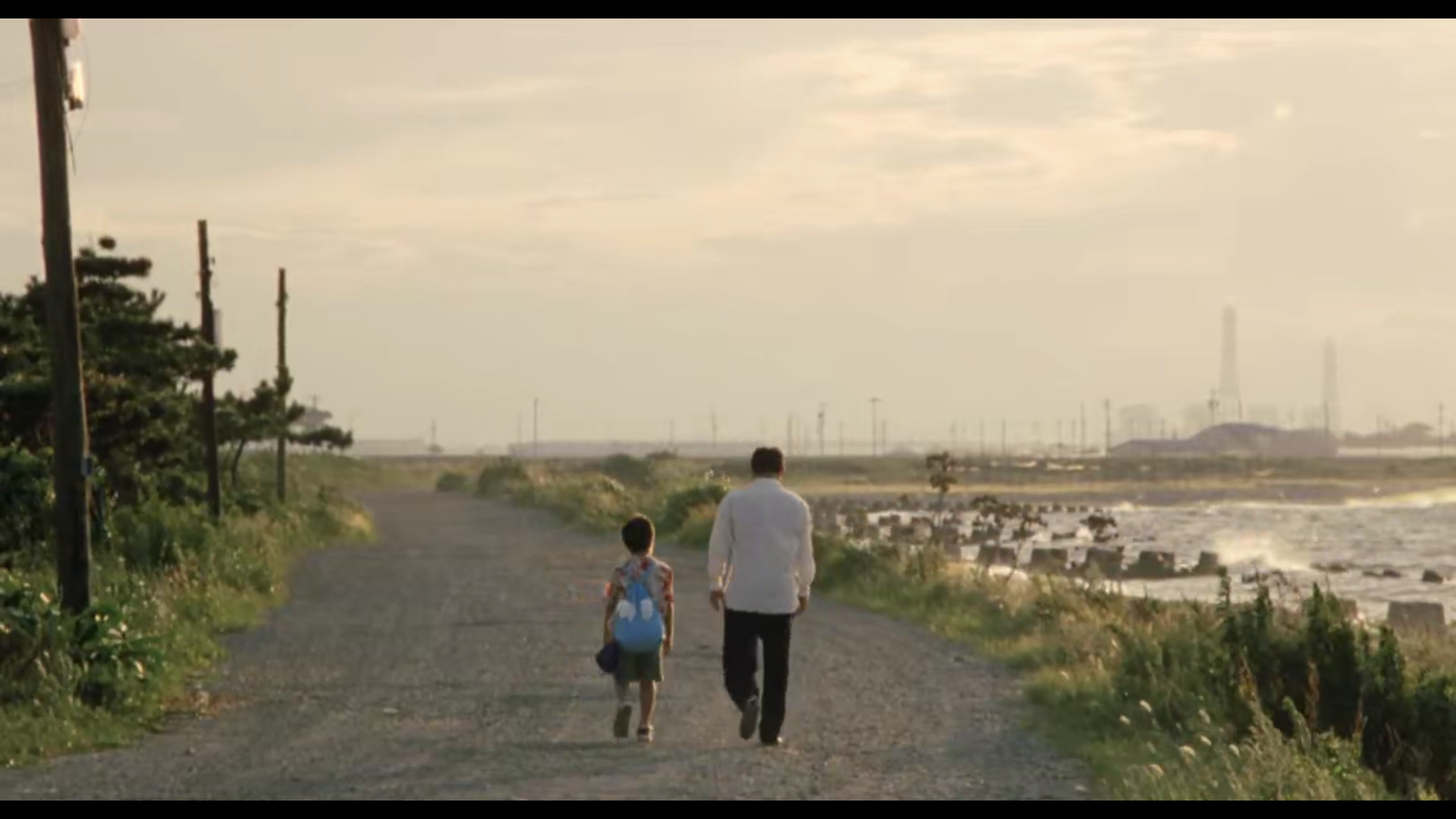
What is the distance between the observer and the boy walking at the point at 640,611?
549 inches

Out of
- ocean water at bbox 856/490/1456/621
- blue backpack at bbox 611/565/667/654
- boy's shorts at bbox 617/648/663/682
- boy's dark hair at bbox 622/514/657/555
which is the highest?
boy's dark hair at bbox 622/514/657/555

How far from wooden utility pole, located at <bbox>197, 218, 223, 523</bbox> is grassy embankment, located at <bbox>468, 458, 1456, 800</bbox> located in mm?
19420

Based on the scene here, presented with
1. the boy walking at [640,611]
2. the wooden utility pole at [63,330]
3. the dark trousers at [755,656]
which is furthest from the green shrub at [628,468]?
the dark trousers at [755,656]

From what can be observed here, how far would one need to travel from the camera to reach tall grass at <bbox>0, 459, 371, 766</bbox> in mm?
15094

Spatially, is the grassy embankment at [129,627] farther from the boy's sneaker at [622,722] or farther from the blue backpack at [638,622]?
the blue backpack at [638,622]

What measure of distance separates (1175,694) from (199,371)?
26.7m

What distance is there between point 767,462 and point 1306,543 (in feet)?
246

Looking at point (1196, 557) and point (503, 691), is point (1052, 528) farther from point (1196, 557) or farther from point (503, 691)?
point (503, 691)

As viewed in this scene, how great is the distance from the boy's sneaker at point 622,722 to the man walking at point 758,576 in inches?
34.6

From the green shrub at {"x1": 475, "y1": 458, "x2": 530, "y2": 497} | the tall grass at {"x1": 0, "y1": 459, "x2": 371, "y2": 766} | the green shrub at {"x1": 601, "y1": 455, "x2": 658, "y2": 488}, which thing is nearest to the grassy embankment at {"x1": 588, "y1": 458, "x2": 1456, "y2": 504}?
the green shrub at {"x1": 601, "y1": 455, "x2": 658, "y2": 488}

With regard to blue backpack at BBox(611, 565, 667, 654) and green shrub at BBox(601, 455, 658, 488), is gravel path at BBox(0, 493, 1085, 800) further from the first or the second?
green shrub at BBox(601, 455, 658, 488)

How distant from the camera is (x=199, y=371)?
38750mm

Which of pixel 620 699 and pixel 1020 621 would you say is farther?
pixel 1020 621

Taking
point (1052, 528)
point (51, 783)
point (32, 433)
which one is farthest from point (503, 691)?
point (1052, 528)
